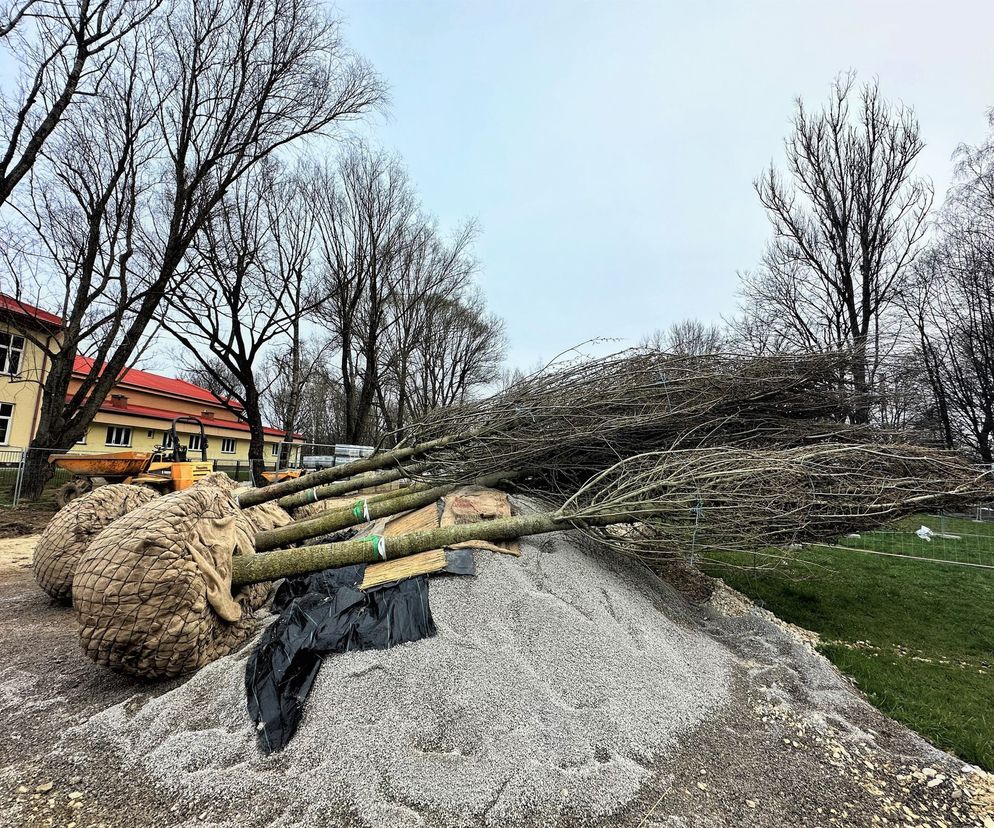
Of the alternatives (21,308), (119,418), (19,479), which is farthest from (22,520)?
(119,418)

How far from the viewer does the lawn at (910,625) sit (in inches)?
121

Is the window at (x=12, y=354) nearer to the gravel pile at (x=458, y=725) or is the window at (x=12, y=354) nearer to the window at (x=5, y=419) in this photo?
the window at (x=5, y=419)

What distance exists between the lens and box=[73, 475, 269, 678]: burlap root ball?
2.52 m

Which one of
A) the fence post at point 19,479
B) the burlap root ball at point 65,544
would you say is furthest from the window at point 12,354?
the burlap root ball at point 65,544

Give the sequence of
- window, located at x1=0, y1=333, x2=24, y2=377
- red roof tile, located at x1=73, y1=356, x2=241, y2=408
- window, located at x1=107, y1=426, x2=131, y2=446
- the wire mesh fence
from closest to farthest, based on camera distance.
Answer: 1. the wire mesh fence
2. window, located at x1=0, y1=333, x2=24, y2=377
3. window, located at x1=107, y1=426, x2=131, y2=446
4. red roof tile, located at x1=73, y1=356, x2=241, y2=408

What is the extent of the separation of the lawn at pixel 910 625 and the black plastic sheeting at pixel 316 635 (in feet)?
7.71

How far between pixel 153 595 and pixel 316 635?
0.95m

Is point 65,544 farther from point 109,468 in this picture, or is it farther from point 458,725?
point 109,468

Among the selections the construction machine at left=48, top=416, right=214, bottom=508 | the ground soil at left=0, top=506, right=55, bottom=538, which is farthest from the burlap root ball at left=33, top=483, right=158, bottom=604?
Answer: the ground soil at left=0, top=506, right=55, bottom=538

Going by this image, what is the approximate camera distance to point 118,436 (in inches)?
872

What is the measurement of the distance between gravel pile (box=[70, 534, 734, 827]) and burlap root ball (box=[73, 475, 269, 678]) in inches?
8.7

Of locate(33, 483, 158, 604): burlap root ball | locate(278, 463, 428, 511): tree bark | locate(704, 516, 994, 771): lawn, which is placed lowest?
locate(704, 516, 994, 771): lawn

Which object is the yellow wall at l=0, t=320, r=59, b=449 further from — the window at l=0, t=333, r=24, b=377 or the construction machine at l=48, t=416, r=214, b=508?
the construction machine at l=48, t=416, r=214, b=508

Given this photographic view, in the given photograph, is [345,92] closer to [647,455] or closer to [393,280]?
[393,280]
